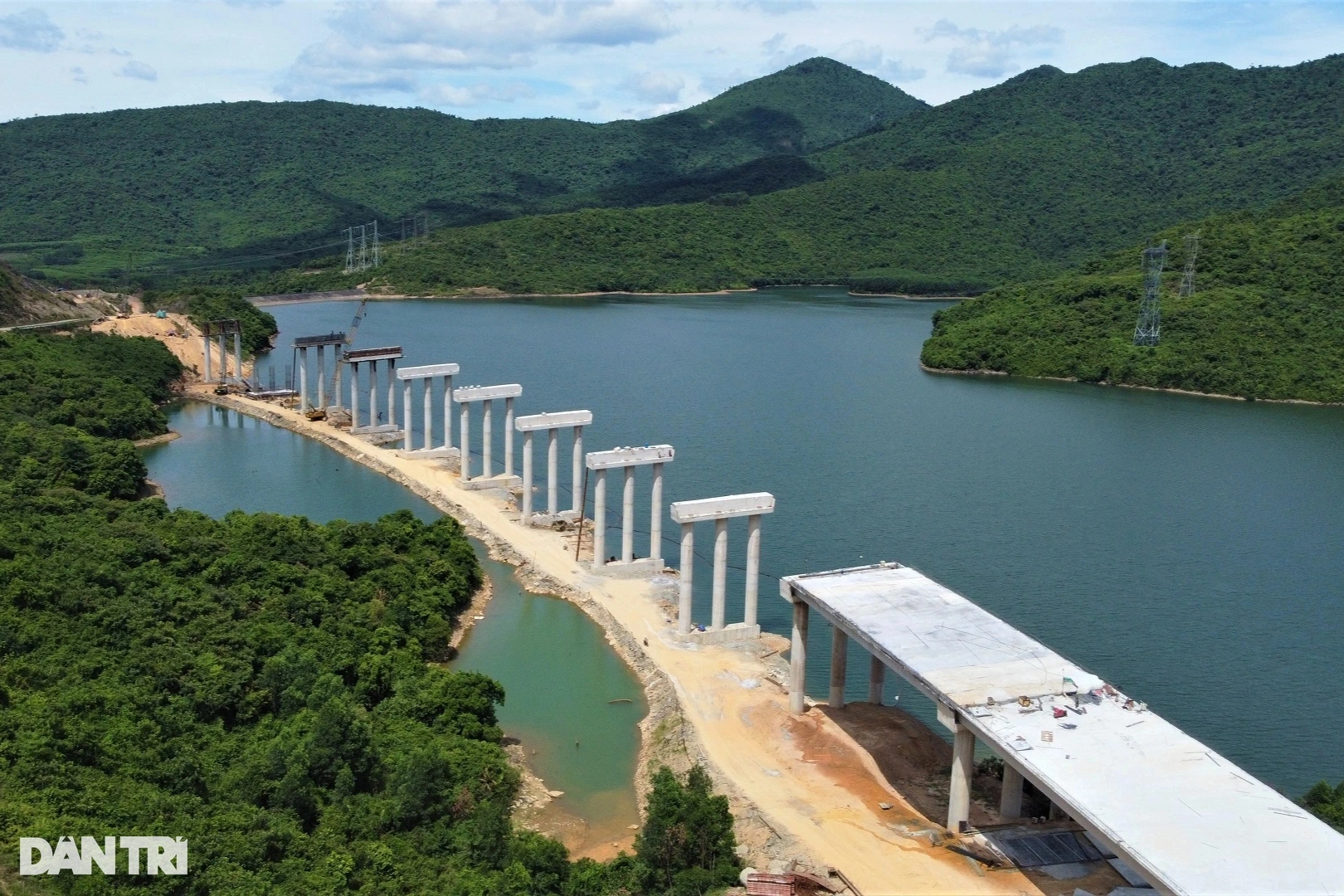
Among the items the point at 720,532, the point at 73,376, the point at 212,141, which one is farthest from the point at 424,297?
the point at 720,532

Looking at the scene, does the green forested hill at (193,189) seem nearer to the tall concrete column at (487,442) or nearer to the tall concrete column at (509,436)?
the tall concrete column at (487,442)

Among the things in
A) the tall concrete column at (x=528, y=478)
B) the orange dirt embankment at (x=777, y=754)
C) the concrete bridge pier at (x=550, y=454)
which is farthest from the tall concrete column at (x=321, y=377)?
the orange dirt embankment at (x=777, y=754)

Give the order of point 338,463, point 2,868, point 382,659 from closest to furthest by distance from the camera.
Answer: point 2,868 < point 382,659 < point 338,463

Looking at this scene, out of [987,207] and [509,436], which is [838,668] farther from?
[987,207]

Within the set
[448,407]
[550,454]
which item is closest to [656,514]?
[550,454]

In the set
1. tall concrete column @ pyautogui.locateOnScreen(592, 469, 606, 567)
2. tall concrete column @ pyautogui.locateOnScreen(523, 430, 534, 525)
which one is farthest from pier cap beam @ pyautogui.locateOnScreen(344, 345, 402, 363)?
tall concrete column @ pyautogui.locateOnScreen(592, 469, 606, 567)

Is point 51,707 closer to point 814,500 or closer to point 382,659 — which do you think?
point 382,659

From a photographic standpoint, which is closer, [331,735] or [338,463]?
[331,735]
